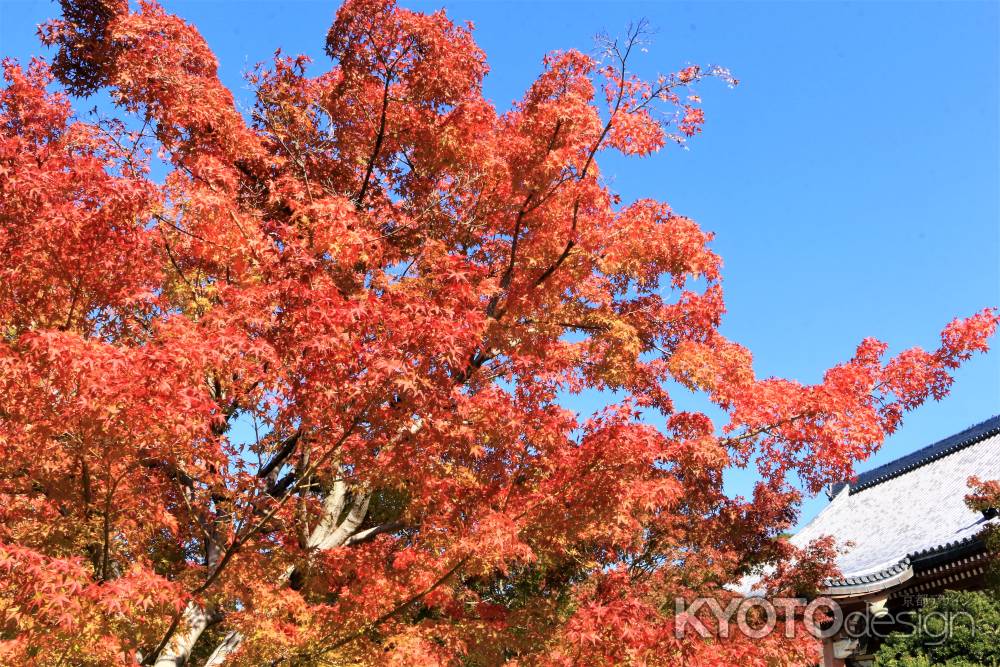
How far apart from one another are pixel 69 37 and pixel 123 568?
632 cm

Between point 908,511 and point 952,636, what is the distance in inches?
293

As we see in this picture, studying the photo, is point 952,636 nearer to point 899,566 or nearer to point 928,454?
point 899,566

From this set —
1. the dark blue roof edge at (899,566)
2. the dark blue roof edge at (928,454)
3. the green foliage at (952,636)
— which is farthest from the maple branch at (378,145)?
the dark blue roof edge at (928,454)

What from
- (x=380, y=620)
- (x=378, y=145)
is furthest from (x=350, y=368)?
(x=378, y=145)

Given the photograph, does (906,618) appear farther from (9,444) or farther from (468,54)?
(9,444)

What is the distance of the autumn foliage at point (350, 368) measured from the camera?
5.61 metres

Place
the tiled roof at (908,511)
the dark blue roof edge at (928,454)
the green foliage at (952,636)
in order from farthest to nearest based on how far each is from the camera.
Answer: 1. the dark blue roof edge at (928,454)
2. the tiled roof at (908,511)
3. the green foliage at (952,636)

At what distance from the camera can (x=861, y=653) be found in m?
11.7

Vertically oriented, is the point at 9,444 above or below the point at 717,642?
above

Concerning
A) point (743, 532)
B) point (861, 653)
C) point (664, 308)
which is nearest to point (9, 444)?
point (664, 308)

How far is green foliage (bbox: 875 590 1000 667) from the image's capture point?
32.1 feet

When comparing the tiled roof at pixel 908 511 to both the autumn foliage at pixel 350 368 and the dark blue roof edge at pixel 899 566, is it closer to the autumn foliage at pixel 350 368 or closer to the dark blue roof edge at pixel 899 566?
the dark blue roof edge at pixel 899 566

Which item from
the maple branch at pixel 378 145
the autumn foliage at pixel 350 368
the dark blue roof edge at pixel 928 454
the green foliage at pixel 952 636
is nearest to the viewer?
the autumn foliage at pixel 350 368

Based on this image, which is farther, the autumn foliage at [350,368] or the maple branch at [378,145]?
the maple branch at [378,145]
